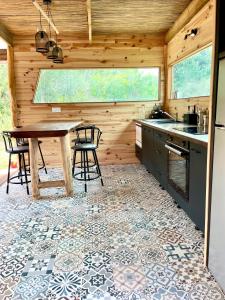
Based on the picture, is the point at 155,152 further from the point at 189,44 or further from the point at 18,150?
the point at 18,150

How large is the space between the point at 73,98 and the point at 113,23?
64.2 inches

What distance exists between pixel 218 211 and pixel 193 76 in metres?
2.84

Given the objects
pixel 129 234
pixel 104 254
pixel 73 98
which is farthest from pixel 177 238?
pixel 73 98

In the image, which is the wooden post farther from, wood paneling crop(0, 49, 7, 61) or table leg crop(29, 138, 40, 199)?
table leg crop(29, 138, 40, 199)

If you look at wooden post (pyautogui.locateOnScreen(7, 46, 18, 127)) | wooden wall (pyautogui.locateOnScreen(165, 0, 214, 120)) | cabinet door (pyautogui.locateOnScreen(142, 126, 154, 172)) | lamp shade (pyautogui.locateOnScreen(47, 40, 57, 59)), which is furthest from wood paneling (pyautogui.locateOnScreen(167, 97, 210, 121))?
wooden post (pyautogui.locateOnScreen(7, 46, 18, 127))

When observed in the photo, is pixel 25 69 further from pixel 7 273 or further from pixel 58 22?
pixel 7 273

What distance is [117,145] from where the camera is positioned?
5.32 m

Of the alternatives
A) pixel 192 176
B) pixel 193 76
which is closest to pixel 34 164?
pixel 192 176

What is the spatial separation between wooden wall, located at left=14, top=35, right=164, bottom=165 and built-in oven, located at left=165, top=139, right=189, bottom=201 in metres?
2.23

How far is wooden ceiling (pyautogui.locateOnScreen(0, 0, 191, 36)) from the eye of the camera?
141 inches

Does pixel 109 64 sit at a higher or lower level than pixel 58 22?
lower

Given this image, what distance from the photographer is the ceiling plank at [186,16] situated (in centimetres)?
340

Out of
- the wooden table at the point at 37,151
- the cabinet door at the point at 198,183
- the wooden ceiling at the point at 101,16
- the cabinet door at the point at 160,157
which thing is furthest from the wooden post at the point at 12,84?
the cabinet door at the point at 198,183

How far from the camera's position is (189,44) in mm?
3852
